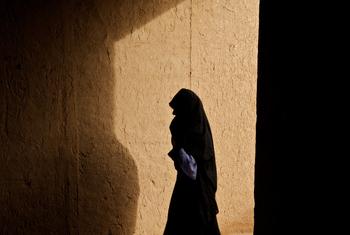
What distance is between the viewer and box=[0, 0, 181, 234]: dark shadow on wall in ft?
12.8

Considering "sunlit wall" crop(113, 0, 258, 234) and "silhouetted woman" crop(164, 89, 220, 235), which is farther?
"sunlit wall" crop(113, 0, 258, 234)

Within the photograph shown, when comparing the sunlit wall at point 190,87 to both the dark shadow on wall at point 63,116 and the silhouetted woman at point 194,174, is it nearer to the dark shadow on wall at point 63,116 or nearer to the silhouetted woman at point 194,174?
the dark shadow on wall at point 63,116

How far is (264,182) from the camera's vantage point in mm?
1460

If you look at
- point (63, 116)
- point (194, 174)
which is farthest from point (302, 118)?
point (63, 116)

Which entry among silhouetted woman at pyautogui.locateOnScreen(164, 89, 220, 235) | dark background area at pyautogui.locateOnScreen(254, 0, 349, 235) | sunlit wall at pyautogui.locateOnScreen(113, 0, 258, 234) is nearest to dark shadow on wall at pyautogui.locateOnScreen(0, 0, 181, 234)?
sunlit wall at pyautogui.locateOnScreen(113, 0, 258, 234)

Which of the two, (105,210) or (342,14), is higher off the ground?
(342,14)

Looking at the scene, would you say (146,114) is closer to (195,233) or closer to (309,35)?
(195,233)

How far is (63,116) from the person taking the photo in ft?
13.3

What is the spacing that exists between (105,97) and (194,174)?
1441mm

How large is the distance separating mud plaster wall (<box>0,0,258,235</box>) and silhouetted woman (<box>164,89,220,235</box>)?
83 centimetres

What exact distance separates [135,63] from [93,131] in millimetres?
917

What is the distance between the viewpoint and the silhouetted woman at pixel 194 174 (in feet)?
11.3

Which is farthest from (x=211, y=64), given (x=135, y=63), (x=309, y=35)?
(x=309, y=35)

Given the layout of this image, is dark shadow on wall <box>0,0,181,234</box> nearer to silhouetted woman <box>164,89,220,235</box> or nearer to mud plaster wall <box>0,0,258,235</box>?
mud plaster wall <box>0,0,258,235</box>
